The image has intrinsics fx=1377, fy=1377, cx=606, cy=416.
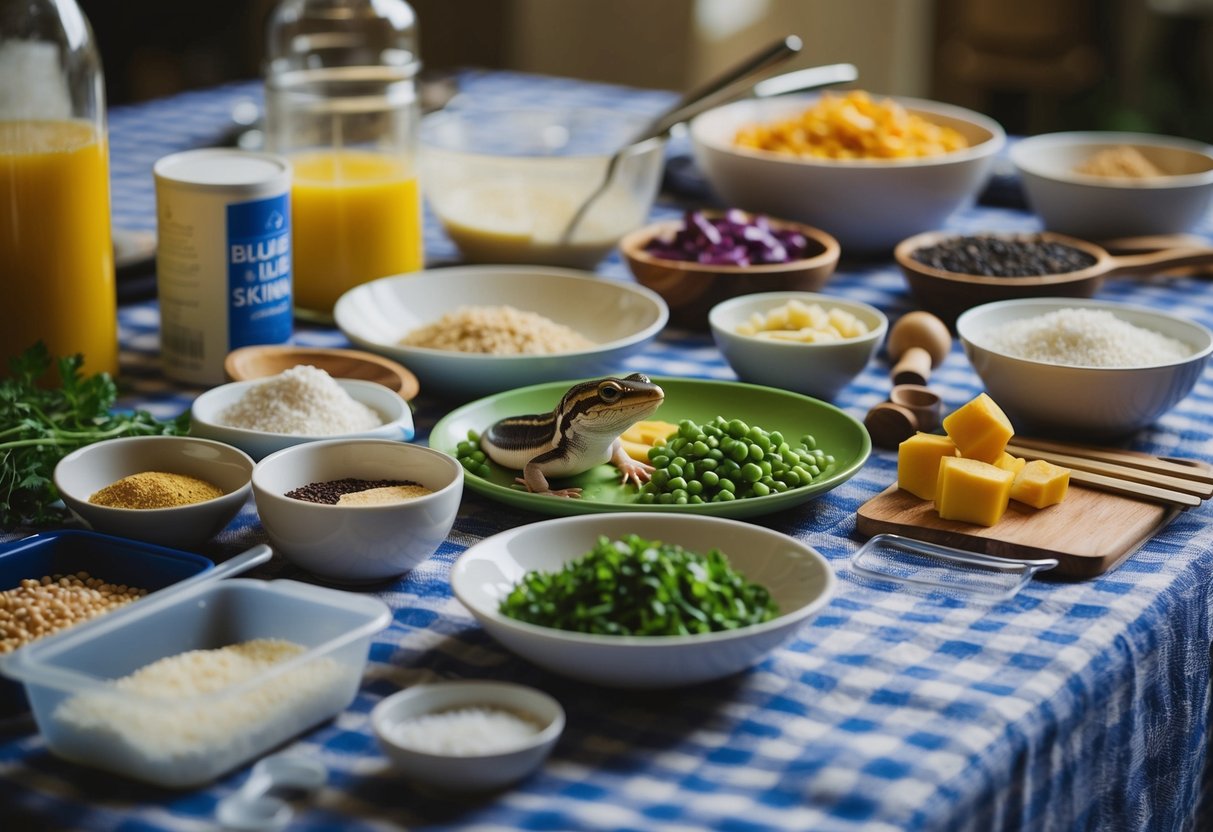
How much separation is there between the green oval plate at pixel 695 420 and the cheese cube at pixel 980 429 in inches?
3.8

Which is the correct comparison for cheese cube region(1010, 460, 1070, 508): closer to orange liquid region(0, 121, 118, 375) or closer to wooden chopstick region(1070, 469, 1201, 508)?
wooden chopstick region(1070, 469, 1201, 508)

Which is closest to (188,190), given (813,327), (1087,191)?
(813,327)

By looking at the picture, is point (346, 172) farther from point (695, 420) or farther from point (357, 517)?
point (357, 517)

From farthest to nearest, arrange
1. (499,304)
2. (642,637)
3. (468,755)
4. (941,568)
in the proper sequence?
(499,304)
(941,568)
(642,637)
(468,755)

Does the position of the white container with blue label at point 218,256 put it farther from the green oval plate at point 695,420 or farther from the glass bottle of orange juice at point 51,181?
the green oval plate at point 695,420

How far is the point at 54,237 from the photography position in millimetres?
A: 1587

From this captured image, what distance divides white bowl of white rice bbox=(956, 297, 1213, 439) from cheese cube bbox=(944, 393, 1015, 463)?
0.68ft

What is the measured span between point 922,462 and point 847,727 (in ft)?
1.47

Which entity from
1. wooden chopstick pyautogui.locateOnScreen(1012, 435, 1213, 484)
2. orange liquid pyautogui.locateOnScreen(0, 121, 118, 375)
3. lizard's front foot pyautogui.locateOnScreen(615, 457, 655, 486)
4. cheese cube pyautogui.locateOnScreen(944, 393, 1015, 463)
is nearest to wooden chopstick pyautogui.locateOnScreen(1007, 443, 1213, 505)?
wooden chopstick pyautogui.locateOnScreen(1012, 435, 1213, 484)

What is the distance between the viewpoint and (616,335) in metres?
1.87

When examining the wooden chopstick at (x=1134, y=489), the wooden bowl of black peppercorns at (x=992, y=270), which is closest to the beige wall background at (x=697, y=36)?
the wooden bowl of black peppercorns at (x=992, y=270)

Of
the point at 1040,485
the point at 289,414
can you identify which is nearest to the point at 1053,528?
the point at 1040,485

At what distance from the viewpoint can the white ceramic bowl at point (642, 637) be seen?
100 cm

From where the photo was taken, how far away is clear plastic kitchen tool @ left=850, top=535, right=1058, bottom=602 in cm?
125
